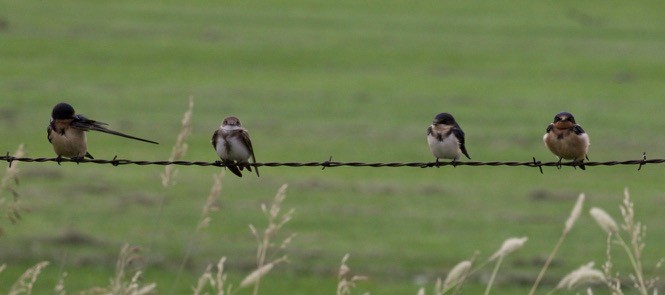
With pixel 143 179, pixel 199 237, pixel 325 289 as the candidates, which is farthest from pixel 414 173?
pixel 325 289

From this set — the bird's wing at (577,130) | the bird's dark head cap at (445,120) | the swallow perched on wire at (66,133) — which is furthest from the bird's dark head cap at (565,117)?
the swallow perched on wire at (66,133)

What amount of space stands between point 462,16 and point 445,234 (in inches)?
1719

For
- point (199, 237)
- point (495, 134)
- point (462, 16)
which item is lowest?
point (199, 237)

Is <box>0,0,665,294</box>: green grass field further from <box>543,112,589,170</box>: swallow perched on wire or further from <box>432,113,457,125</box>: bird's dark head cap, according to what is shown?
<box>543,112,589,170</box>: swallow perched on wire

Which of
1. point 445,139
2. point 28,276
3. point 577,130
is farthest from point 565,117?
point 28,276

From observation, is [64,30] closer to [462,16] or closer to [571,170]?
[462,16]

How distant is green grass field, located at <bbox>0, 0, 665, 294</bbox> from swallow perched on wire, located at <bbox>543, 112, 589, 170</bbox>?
186 inches

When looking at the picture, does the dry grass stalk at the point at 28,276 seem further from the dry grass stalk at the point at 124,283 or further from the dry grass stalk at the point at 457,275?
the dry grass stalk at the point at 457,275

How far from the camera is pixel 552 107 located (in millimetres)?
→ 38812

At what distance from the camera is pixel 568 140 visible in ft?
26.2

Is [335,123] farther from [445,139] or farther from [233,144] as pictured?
[233,144]

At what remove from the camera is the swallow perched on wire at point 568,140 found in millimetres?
7953

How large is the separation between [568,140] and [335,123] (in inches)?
1010

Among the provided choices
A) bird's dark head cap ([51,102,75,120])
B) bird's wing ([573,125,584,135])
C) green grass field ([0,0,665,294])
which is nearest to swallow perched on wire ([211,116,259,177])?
bird's dark head cap ([51,102,75,120])
